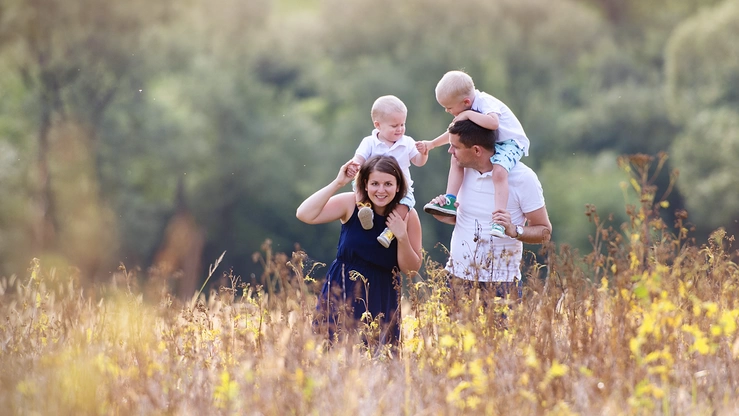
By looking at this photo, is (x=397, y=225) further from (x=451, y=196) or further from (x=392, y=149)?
(x=392, y=149)

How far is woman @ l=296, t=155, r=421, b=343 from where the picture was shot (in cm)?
546

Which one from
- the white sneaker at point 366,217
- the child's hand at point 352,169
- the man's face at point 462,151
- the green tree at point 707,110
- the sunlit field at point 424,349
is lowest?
the sunlit field at point 424,349

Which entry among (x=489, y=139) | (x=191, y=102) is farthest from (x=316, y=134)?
(x=489, y=139)

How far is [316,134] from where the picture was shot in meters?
33.8

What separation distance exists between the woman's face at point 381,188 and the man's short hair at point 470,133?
1.71ft

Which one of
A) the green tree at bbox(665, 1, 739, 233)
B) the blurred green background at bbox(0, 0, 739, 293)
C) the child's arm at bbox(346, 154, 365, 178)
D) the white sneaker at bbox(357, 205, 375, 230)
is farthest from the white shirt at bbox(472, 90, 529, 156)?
the green tree at bbox(665, 1, 739, 233)

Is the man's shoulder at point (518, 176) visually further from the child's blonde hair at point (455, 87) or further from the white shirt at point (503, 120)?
the child's blonde hair at point (455, 87)

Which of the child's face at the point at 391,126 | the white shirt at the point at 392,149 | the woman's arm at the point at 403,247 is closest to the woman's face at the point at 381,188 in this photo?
the woman's arm at the point at 403,247

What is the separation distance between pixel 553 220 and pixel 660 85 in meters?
7.32

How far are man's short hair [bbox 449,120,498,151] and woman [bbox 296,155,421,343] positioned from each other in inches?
17.4

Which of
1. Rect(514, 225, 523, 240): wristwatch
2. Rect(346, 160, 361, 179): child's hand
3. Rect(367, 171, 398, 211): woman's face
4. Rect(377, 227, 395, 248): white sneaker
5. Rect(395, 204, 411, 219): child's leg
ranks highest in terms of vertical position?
Rect(346, 160, 361, 179): child's hand

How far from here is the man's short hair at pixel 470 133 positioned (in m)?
5.65

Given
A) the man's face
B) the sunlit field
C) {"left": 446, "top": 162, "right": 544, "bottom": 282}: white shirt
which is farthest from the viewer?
the man's face

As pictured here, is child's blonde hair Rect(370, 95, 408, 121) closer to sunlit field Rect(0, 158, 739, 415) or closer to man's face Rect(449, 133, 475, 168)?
man's face Rect(449, 133, 475, 168)
